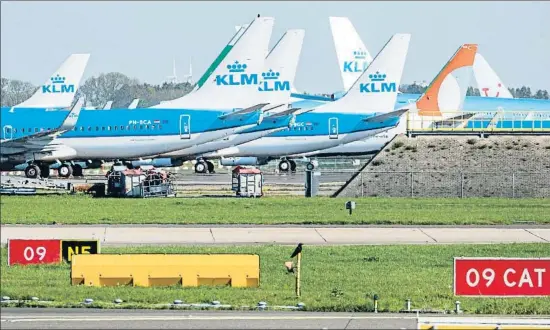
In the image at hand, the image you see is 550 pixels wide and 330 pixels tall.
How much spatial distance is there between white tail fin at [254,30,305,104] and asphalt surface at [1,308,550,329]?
57159 mm

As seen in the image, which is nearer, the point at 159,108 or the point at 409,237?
the point at 409,237

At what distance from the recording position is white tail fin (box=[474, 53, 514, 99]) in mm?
113438

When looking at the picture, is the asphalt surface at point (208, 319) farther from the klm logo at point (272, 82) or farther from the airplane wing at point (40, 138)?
the klm logo at point (272, 82)

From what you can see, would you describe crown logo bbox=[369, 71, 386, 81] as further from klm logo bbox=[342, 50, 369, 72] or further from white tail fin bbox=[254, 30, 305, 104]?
klm logo bbox=[342, 50, 369, 72]

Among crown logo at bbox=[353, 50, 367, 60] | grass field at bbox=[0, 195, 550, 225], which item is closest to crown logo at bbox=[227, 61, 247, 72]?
grass field at bbox=[0, 195, 550, 225]

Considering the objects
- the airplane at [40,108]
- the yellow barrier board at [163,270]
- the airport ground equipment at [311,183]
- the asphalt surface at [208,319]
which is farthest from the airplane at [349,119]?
the asphalt surface at [208,319]

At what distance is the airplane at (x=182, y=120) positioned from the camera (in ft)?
251

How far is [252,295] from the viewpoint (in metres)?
27.1

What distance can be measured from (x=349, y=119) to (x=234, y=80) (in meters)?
14.7

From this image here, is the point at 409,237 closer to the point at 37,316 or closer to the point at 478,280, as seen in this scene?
the point at 478,280

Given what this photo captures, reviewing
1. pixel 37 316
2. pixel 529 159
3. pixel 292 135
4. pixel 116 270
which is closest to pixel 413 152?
pixel 529 159

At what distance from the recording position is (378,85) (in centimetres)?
8894

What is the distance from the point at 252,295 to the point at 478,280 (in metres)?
4.62

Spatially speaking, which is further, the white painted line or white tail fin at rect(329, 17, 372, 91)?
white tail fin at rect(329, 17, 372, 91)
